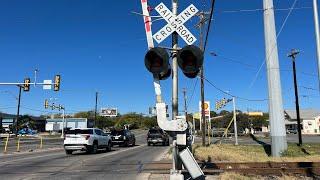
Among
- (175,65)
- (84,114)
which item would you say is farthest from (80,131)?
(84,114)

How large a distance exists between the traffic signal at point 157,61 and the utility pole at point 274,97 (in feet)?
60.9

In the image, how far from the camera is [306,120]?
352ft

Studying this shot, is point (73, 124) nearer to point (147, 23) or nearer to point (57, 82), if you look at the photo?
point (57, 82)

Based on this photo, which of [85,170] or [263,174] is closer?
[263,174]

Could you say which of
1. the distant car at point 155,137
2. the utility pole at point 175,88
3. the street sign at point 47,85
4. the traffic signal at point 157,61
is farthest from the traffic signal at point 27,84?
the traffic signal at point 157,61

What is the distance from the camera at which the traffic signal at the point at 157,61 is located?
6859 mm

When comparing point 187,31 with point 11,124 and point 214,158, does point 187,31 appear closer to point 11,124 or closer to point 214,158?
point 214,158

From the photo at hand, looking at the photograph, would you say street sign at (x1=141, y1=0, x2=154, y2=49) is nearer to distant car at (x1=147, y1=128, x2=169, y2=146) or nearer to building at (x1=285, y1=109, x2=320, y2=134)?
distant car at (x1=147, y1=128, x2=169, y2=146)

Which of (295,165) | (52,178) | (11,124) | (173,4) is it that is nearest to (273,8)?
(295,165)

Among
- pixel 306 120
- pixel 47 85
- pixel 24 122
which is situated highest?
pixel 24 122

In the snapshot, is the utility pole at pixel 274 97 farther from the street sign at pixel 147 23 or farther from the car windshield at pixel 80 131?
the street sign at pixel 147 23

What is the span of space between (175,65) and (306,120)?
10678 cm

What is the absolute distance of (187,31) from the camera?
24.0 ft

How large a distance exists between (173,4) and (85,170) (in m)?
11.0
